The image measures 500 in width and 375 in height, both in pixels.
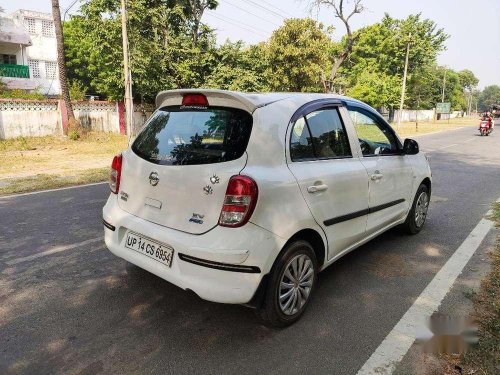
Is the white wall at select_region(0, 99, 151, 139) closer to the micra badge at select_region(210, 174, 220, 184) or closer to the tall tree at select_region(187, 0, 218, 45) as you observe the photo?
the tall tree at select_region(187, 0, 218, 45)

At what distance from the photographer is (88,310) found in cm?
312

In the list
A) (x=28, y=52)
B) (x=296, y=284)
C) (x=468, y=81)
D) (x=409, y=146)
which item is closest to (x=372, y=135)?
(x=409, y=146)

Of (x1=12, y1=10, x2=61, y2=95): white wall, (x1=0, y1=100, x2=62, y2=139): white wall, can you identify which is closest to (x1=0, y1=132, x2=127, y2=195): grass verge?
(x1=0, y1=100, x2=62, y2=139): white wall

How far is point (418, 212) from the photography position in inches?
201

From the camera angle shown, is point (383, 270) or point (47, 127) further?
→ point (47, 127)

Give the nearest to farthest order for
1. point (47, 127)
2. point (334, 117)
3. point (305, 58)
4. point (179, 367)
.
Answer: point (179, 367) → point (334, 117) → point (47, 127) → point (305, 58)

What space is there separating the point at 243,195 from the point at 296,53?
23.8 metres

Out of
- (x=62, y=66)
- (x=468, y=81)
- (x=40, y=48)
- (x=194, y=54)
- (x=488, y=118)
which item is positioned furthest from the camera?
(x=468, y=81)

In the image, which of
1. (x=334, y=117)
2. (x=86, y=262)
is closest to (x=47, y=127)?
(x=86, y=262)

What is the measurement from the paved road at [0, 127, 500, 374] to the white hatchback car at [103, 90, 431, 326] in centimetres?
33

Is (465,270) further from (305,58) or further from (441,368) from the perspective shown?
(305,58)

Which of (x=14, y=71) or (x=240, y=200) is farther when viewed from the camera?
(x=14, y=71)

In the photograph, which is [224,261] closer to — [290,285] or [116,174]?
[290,285]

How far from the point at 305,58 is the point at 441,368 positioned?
24.6m
